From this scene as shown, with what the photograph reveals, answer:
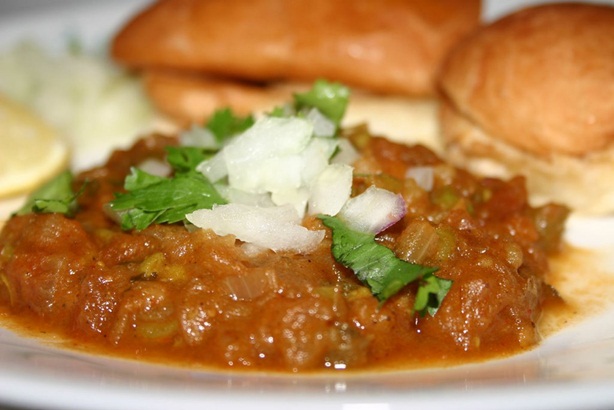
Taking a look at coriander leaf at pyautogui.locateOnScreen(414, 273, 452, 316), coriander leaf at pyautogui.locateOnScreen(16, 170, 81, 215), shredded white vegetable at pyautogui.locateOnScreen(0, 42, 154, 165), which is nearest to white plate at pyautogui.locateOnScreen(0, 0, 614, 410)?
coriander leaf at pyautogui.locateOnScreen(414, 273, 452, 316)

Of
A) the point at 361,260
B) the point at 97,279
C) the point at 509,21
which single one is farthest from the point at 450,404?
the point at 509,21

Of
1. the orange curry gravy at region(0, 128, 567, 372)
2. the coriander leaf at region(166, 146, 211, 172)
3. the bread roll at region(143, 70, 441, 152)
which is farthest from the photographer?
the bread roll at region(143, 70, 441, 152)

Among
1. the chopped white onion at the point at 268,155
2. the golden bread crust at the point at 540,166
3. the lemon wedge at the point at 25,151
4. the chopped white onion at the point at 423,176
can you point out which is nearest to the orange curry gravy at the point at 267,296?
the chopped white onion at the point at 423,176

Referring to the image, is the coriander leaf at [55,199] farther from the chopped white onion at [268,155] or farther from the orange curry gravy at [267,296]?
the chopped white onion at [268,155]

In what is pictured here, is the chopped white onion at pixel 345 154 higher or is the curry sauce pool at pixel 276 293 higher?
the chopped white onion at pixel 345 154

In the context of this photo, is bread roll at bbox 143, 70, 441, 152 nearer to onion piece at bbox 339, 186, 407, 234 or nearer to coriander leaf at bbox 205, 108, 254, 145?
coriander leaf at bbox 205, 108, 254, 145

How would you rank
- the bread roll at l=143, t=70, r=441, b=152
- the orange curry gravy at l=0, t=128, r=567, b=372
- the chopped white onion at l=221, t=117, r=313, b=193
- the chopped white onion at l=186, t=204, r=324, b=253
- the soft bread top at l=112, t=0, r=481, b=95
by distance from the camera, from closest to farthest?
the orange curry gravy at l=0, t=128, r=567, b=372 < the chopped white onion at l=186, t=204, r=324, b=253 < the chopped white onion at l=221, t=117, r=313, b=193 < the soft bread top at l=112, t=0, r=481, b=95 < the bread roll at l=143, t=70, r=441, b=152

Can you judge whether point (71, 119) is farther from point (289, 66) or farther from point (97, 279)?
point (97, 279)
